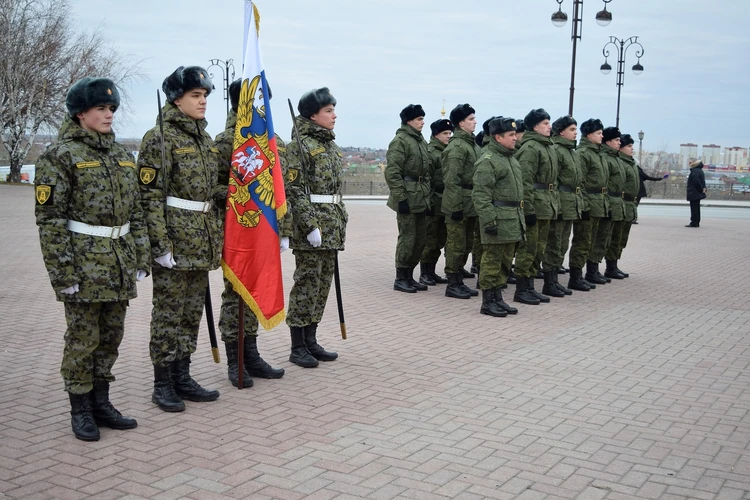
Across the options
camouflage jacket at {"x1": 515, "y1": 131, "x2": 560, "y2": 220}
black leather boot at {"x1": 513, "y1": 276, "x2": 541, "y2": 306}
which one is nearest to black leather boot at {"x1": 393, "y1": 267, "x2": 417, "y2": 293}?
black leather boot at {"x1": 513, "y1": 276, "x2": 541, "y2": 306}

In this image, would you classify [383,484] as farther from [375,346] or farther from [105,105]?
[375,346]

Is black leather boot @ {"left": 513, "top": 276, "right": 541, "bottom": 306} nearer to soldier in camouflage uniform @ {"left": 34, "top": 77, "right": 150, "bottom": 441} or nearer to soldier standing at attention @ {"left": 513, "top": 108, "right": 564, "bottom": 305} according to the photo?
soldier standing at attention @ {"left": 513, "top": 108, "right": 564, "bottom": 305}

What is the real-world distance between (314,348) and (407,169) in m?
4.27

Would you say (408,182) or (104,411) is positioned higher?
(408,182)

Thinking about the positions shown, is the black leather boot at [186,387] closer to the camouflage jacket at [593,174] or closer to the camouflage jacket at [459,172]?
the camouflage jacket at [459,172]

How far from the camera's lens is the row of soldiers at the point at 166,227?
4.79 metres

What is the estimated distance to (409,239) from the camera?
1086 centimetres

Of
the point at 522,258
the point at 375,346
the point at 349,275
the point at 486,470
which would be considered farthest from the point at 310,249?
the point at 349,275

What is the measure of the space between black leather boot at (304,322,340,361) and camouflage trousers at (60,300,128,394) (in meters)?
2.17

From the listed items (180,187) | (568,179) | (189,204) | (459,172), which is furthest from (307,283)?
(568,179)

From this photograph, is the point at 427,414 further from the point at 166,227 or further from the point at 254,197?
the point at 166,227

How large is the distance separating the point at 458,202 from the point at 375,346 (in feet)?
11.0

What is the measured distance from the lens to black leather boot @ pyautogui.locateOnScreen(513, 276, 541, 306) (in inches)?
396

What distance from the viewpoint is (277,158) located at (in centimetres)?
615
